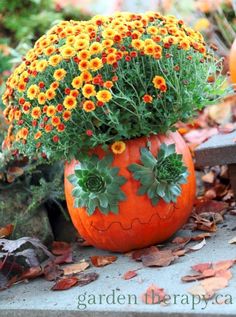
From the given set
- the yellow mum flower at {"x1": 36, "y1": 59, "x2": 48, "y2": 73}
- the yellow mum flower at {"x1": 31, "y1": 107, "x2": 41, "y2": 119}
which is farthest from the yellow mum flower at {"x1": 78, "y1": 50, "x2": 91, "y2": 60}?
the yellow mum flower at {"x1": 31, "y1": 107, "x2": 41, "y2": 119}

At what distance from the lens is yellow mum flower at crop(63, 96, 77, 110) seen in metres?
1.97

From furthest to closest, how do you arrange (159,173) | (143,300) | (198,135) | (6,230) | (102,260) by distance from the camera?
(198,135) < (6,230) < (102,260) < (159,173) < (143,300)

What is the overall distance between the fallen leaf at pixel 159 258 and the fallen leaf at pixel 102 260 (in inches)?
5.9

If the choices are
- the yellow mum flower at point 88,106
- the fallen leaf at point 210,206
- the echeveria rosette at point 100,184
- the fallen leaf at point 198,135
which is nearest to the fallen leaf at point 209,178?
the fallen leaf at point 210,206

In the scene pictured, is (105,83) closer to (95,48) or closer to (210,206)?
(95,48)

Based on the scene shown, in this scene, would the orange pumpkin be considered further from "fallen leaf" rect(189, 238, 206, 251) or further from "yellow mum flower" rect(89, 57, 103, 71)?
"yellow mum flower" rect(89, 57, 103, 71)

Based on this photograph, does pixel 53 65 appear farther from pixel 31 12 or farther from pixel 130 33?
pixel 31 12

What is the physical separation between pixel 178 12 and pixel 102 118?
8.20ft

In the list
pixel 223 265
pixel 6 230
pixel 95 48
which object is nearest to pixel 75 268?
pixel 6 230

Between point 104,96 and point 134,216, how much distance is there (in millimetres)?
462

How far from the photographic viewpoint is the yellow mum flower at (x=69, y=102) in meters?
1.97

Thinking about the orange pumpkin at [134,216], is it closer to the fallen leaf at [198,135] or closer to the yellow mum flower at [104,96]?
the yellow mum flower at [104,96]

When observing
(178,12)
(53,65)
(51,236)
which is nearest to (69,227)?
(51,236)

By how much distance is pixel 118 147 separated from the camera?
2.09 metres
